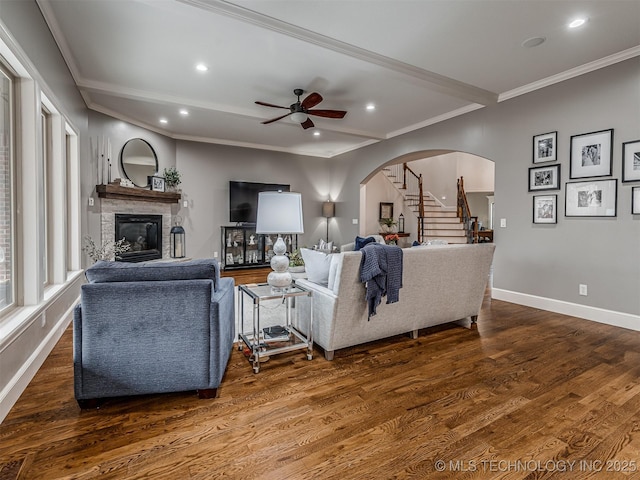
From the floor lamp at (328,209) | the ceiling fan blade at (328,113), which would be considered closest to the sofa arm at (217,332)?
the ceiling fan blade at (328,113)

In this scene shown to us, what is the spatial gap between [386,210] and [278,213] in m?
6.54

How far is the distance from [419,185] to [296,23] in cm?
656

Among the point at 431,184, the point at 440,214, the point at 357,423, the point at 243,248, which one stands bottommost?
the point at 357,423

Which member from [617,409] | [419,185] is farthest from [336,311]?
[419,185]

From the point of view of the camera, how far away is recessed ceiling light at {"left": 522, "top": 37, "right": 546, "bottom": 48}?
3123 mm

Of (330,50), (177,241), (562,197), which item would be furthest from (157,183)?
(562,197)

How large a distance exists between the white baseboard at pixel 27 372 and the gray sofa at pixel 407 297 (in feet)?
6.38

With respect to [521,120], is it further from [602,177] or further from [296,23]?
[296,23]

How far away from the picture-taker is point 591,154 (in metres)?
3.63

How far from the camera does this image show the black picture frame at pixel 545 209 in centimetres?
396

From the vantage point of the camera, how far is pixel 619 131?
3424mm

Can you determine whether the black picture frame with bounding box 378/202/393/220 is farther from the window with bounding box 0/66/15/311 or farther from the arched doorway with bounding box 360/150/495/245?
the window with bounding box 0/66/15/311

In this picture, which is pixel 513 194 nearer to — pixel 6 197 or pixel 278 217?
pixel 278 217

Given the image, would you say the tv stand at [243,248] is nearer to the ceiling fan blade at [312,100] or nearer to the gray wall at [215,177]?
the gray wall at [215,177]
